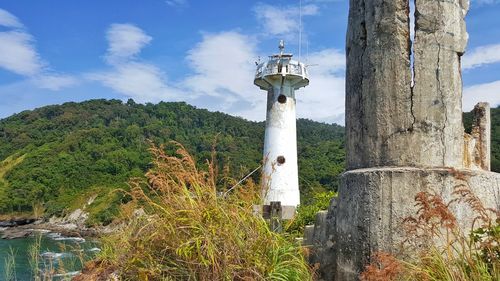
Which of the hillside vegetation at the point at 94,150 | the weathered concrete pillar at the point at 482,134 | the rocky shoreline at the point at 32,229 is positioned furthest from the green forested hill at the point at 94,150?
the weathered concrete pillar at the point at 482,134

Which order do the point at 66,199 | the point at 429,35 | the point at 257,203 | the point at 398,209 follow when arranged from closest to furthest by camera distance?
1. the point at 398,209
2. the point at 429,35
3. the point at 257,203
4. the point at 66,199

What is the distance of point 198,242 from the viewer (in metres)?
3.60

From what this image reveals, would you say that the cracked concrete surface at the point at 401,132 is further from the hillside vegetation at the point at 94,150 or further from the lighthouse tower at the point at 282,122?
the hillside vegetation at the point at 94,150

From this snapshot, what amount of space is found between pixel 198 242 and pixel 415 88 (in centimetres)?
215

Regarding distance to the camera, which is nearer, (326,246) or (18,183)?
(326,246)

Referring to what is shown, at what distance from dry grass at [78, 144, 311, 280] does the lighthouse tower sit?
37.1 feet

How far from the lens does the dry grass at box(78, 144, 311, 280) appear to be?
3705 millimetres

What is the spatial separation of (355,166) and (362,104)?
1.81 feet

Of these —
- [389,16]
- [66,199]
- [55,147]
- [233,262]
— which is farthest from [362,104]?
[55,147]

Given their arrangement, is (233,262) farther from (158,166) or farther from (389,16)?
(389,16)

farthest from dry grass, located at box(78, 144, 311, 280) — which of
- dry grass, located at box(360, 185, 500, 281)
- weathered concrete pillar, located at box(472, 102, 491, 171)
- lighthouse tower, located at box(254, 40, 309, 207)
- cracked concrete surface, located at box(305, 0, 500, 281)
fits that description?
lighthouse tower, located at box(254, 40, 309, 207)

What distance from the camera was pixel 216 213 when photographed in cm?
391

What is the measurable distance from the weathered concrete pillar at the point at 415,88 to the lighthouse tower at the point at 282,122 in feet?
37.2

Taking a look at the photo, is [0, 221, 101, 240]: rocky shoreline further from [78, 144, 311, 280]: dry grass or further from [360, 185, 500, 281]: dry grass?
[360, 185, 500, 281]: dry grass
